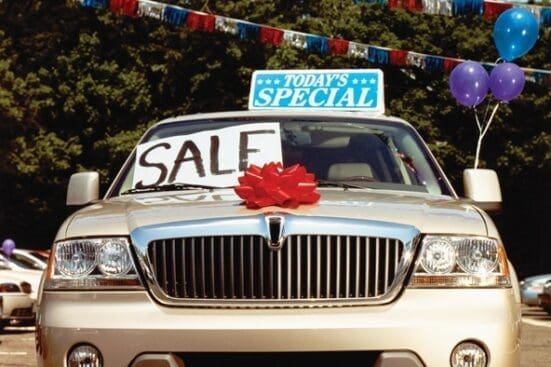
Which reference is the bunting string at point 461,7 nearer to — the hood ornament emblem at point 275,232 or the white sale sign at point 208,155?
the white sale sign at point 208,155

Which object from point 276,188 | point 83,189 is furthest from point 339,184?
point 83,189

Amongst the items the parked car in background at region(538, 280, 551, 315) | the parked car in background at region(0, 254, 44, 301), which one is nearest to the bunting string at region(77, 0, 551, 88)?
the parked car in background at region(538, 280, 551, 315)

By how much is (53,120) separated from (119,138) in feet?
9.88

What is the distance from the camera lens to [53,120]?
42.3 metres

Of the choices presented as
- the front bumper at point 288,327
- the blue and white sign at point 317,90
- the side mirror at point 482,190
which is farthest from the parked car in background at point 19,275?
the front bumper at point 288,327

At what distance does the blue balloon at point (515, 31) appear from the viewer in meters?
18.7

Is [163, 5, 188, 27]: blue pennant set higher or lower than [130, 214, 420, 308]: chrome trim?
higher

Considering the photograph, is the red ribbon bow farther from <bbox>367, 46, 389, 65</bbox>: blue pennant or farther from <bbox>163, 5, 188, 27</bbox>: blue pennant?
<bbox>367, 46, 389, 65</bbox>: blue pennant

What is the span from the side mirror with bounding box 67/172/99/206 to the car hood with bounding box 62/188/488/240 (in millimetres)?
637

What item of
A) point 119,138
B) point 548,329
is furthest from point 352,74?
point 119,138

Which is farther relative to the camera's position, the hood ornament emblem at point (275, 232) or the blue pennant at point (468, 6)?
the blue pennant at point (468, 6)

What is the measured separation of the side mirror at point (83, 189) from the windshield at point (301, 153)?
15 centimetres

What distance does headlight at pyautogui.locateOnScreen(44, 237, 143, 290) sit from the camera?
5.18 m

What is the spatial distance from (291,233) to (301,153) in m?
1.86
